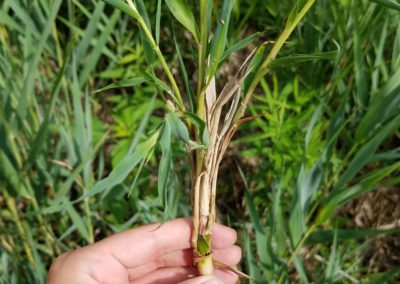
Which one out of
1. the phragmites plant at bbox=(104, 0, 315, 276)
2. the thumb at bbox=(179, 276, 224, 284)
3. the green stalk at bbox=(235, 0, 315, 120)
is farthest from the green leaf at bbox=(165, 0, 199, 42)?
the thumb at bbox=(179, 276, 224, 284)

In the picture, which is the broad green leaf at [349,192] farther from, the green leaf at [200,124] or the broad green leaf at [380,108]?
the green leaf at [200,124]

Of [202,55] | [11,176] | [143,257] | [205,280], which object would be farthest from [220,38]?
[11,176]

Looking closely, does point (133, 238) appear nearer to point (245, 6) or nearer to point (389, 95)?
point (389, 95)

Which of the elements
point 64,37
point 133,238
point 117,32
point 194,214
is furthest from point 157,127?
point 64,37

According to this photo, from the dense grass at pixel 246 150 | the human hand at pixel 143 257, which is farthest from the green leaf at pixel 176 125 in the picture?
the human hand at pixel 143 257

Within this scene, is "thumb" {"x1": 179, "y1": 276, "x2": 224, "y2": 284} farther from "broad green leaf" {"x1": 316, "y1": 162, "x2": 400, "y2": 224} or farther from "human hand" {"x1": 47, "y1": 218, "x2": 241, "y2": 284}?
"broad green leaf" {"x1": 316, "y1": 162, "x2": 400, "y2": 224}
